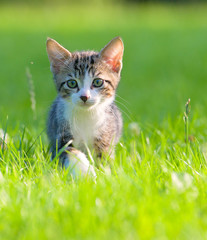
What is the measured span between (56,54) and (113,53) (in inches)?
19.8

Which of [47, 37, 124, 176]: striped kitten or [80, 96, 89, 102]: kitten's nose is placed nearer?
[80, 96, 89, 102]: kitten's nose

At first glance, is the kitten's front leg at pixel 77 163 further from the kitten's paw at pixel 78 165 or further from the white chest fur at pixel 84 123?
the white chest fur at pixel 84 123

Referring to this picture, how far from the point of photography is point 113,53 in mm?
3787

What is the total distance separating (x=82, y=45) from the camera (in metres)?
12.4

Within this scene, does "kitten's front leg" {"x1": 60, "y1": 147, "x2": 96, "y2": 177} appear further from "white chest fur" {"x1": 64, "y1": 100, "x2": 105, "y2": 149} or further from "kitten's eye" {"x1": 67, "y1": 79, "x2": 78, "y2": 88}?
"kitten's eye" {"x1": 67, "y1": 79, "x2": 78, "y2": 88}

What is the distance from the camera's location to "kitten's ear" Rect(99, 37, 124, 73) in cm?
370

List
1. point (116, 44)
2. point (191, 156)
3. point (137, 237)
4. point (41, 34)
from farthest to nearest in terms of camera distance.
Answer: point (41, 34)
point (116, 44)
point (191, 156)
point (137, 237)

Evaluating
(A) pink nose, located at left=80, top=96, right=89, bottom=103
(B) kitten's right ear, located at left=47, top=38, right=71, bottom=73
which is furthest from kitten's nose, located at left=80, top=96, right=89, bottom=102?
(B) kitten's right ear, located at left=47, top=38, right=71, bottom=73

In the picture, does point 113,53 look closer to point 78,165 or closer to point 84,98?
point 84,98

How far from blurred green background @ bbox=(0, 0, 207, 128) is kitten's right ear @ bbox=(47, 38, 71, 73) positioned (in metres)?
0.21

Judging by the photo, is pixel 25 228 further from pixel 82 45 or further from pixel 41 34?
pixel 41 34

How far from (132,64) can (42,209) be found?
857 cm

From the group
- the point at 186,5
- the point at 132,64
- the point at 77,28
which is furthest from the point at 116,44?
the point at 186,5

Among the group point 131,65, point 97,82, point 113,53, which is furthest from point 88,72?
point 131,65
